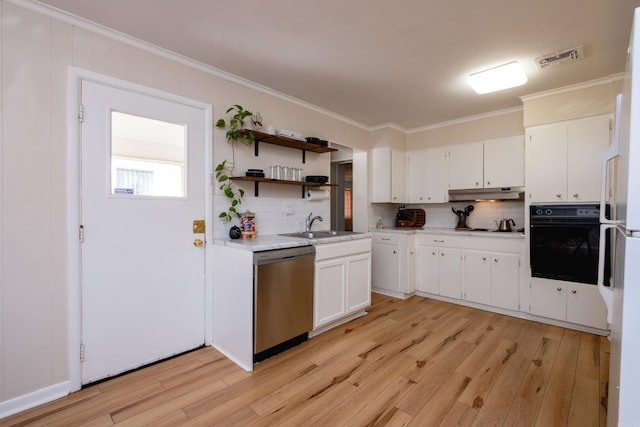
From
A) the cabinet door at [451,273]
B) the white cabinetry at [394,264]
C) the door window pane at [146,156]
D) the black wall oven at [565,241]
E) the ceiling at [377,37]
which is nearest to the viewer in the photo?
the ceiling at [377,37]

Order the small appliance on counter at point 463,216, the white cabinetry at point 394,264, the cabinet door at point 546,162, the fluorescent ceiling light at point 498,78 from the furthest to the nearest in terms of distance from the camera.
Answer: the small appliance on counter at point 463,216 → the white cabinetry at point 394,264 → the cabinet door at point 546,162 → the fluorescent ceiling light at point 498,78

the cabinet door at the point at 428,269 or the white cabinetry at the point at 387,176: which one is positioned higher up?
the white cabinetry at the point at 387,176

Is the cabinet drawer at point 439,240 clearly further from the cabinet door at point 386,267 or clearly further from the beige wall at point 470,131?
the beige wall at point 470,131

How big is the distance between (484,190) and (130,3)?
3982 millimetres

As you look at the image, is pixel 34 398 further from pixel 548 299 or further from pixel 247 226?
pixel 548 299

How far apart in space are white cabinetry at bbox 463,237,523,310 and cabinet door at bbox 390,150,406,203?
1.12m

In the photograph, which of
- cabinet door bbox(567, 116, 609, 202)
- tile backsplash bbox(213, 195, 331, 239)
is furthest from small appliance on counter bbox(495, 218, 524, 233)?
tile backsplash bbox(213, 195, 331, 239)

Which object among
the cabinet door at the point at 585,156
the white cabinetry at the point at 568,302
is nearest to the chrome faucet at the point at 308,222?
the white cabinetry at the point at 568,302

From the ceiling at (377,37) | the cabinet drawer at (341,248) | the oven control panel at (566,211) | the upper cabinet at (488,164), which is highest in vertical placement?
the ceiling at (377,37)

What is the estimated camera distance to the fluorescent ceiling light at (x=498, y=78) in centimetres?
254

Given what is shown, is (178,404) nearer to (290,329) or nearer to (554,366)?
(290,329)

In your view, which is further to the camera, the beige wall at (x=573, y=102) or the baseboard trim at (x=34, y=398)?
the beige wall at (x=573, y=102)

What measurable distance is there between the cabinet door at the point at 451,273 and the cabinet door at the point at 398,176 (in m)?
0.97

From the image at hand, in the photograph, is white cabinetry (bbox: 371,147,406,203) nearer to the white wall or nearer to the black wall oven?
the black wall oven
